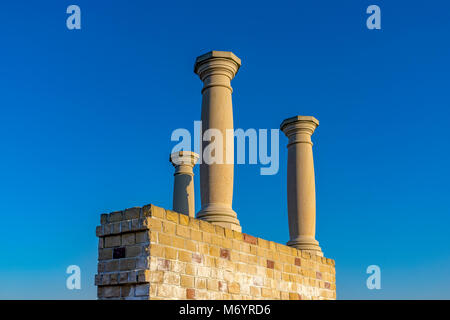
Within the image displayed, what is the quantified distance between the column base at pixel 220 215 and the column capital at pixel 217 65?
13.8 ft

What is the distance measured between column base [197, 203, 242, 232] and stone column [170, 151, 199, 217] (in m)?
13.7

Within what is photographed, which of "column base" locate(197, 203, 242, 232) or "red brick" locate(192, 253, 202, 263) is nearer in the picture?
"red brick" locate(192, 253, 202, 263)

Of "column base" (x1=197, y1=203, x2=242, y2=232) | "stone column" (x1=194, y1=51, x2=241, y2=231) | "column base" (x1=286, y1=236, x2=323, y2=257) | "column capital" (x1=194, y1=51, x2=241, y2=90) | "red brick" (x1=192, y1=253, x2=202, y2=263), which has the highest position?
"column capital" (x1=194, y1=51, x2=241, y2=90)

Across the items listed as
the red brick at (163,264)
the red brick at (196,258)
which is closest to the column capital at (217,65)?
the red brick at (196,258)

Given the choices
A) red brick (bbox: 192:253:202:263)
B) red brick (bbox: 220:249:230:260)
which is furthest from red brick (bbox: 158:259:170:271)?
red brick (bbox: 220:249:230:260)

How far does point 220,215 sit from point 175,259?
3.22 metres

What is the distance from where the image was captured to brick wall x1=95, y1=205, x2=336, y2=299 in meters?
12.1

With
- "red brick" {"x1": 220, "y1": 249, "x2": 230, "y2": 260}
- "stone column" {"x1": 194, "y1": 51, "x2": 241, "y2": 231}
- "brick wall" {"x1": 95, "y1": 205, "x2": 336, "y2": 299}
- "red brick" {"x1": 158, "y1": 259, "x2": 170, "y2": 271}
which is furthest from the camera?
"stone column" {"x1": 194, "y1": 51, "x2": 241, "y2": 231}

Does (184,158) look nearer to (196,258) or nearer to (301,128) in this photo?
(301,128)

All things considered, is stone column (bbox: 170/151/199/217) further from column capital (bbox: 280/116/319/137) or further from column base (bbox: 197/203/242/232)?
column base (bbox: 197/203/242/232)

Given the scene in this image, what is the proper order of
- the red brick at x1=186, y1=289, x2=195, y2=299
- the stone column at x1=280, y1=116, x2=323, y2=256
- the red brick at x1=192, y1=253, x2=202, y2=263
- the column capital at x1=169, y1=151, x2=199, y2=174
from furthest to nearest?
the column capital at x1=169, y1=151, x2=199, y2=174 → the stone column at x1=280, y1=116, x2=323, y2=256 → the red brick at x1=192, y1=253, x2=202, y2=263 → the red brick at x1=186, y1=289, x2=195, y2=299

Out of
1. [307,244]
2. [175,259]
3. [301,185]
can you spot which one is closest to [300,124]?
[301,185]
